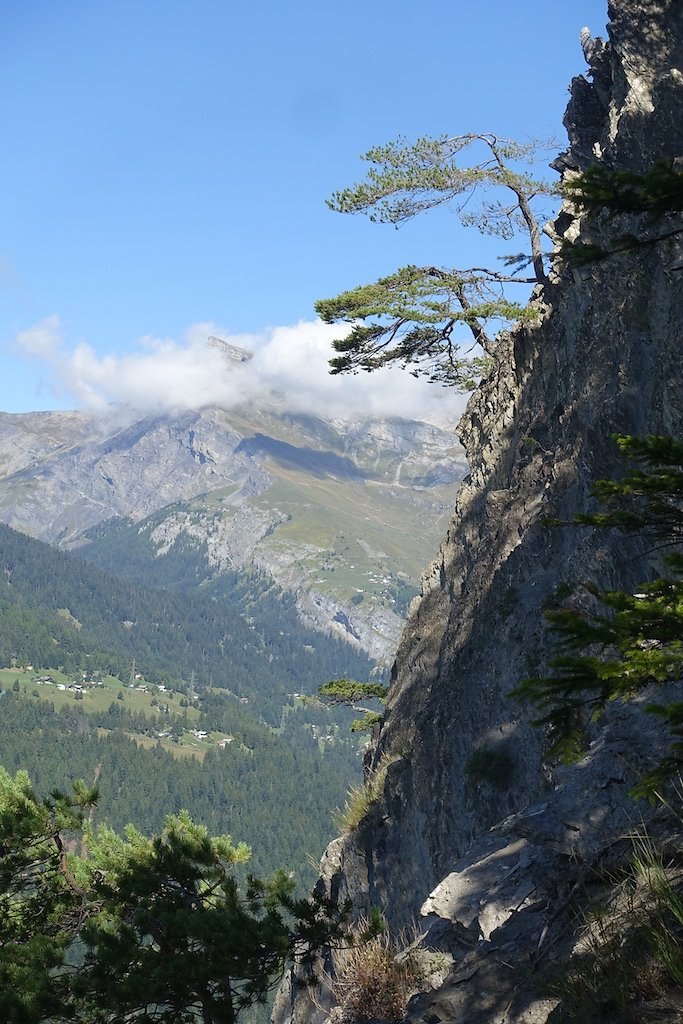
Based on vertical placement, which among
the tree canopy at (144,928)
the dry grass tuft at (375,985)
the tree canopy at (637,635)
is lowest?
the tree canopy at (144,928)

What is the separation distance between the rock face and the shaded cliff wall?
0.06m

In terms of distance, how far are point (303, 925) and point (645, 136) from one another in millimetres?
18091

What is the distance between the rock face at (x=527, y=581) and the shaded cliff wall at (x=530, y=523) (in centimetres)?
6

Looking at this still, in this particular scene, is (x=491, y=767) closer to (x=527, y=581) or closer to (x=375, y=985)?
(x=527, y=581)

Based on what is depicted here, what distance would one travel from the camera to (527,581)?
21.8 meters

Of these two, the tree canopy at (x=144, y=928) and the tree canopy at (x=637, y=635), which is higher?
the tree canopy at (x=637, y=635)

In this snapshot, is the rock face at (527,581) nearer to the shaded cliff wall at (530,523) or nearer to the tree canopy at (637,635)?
the shaded cliff wall at (530,523)

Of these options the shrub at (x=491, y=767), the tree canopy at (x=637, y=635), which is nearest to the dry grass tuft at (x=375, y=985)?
the tree canopy at (x=637, y=635)

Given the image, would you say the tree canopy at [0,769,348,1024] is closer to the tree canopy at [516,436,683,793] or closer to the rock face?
the rock face

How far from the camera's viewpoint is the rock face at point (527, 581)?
1103 centimetres

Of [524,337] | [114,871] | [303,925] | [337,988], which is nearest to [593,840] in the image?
[337,988]

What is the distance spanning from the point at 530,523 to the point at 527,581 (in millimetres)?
1897

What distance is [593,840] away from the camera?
9688 mm

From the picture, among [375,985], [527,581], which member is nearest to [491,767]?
[527,581]
